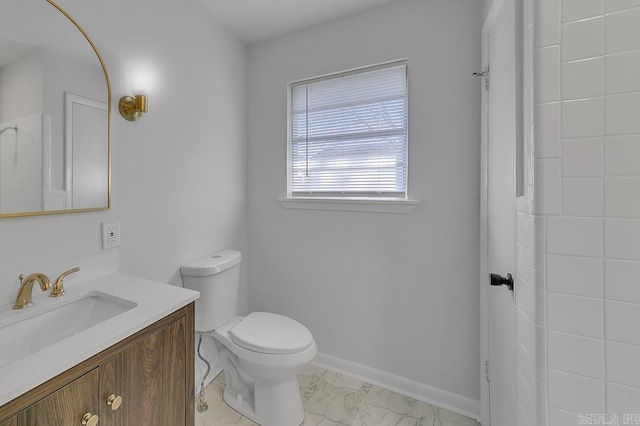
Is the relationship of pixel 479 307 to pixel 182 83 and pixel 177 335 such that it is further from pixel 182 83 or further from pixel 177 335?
pixel 182 83

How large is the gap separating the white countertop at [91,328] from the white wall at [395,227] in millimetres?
1008

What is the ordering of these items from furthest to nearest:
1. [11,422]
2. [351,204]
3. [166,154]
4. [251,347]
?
[351,204] → [166,154] → [251,347] → [11,422]

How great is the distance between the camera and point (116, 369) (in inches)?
29.9

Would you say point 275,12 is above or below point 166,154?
above

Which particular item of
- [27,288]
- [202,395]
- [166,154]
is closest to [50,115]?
[166,154]

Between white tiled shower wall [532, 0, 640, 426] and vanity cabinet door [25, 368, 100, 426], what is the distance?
1094 millimetres

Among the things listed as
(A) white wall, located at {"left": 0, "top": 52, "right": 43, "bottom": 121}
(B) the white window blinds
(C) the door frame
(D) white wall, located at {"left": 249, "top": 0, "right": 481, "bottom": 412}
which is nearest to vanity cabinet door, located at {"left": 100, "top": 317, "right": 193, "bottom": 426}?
(A) white wall, located at {"left": 0, "top": 52, "right": 43, "bottom": 121}

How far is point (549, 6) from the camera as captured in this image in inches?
23.3

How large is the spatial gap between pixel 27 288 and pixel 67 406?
0.49 meters

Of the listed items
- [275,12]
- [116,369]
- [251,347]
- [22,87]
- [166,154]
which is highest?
[275,12]

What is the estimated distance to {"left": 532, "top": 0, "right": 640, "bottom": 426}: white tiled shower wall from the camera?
0.56 meters

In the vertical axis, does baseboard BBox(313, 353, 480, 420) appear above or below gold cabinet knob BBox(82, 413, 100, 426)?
below

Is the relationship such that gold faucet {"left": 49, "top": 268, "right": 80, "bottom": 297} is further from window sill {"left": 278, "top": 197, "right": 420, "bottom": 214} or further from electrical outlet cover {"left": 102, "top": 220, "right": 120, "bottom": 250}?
window sill {"left": 278, "top": 197, "right": 420, "bottom": 214}

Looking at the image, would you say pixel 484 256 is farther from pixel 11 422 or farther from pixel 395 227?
pixel 11 422
